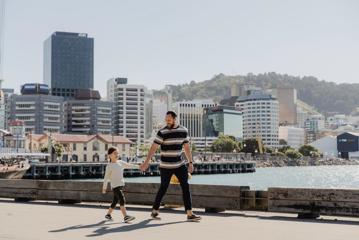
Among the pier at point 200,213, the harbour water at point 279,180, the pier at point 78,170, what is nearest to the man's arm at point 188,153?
the pier at point 200,213

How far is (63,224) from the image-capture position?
11.4 meters

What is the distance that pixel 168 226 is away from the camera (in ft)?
36.1

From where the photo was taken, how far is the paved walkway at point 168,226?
970cm

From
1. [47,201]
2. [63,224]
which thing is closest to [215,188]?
[63,224]

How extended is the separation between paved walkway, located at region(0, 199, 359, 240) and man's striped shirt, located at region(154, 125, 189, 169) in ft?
3.99

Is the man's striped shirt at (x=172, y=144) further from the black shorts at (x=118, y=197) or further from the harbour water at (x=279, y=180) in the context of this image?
the harbour water at (x=279, y=180)

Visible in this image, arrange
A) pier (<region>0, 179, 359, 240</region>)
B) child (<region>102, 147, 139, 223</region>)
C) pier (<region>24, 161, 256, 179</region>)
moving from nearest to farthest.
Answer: pier (<region>0, 179, 359, 240</region>), child (<region>102, 147, 139, 223</region>), pier (<region>24, 161, 256, 179</region>)

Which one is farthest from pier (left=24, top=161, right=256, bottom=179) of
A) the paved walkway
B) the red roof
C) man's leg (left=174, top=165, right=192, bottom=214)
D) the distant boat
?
man's leg (left=174, top=165, right=192, bottom=214)

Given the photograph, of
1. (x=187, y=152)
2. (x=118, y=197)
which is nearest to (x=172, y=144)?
(x=187, y=152)

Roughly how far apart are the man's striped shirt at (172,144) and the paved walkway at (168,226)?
122 centimetres

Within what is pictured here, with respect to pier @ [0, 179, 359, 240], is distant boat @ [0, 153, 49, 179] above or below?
below

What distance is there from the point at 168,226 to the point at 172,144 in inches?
70.1

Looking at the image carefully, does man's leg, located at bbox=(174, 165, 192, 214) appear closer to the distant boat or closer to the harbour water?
the harbour water

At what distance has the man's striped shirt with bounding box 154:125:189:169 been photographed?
39.0 feet
